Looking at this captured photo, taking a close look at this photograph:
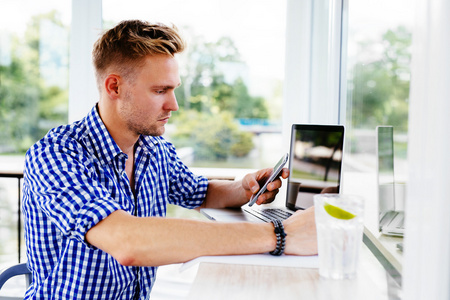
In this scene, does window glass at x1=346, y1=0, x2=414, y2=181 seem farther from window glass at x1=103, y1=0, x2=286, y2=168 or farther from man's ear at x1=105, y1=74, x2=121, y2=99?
window glass at x1=103, y1=0, x2=286, y2=168

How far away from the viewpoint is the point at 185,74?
2.96 meters

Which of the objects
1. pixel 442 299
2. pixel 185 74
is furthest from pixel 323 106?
pixel 442 299

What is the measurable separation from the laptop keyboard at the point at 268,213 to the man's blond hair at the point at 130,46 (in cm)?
57

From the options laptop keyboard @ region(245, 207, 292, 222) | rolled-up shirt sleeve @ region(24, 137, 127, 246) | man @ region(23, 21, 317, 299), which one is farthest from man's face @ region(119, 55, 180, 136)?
laptop keyboard @ region(245, 207, 292, 222)

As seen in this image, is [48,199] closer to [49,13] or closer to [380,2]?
[380,2]

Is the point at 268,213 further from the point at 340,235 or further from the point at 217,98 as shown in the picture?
the point at 217,98

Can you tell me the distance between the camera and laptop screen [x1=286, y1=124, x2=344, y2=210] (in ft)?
4.94

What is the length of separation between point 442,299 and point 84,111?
2.59m

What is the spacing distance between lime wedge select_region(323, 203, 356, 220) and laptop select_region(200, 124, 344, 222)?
530mm

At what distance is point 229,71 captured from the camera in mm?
2941

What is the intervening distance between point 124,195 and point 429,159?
97 cm

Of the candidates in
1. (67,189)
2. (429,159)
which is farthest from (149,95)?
(429,159)

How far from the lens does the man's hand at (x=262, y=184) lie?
5.18 feet

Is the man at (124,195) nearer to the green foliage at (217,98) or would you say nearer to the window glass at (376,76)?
the window glass at (376,76)
